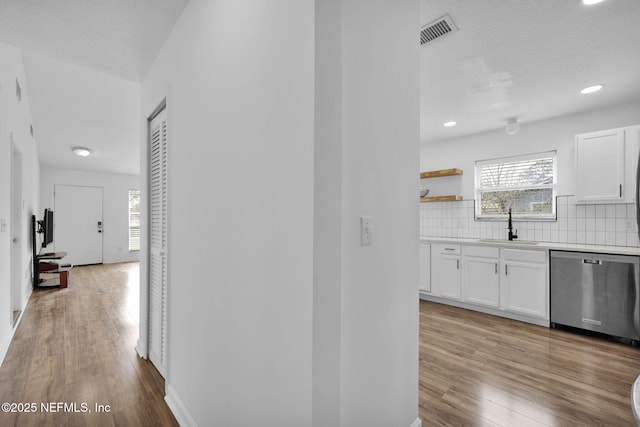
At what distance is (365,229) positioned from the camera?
1114mm

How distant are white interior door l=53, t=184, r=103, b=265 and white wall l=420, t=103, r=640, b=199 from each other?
8.22 m

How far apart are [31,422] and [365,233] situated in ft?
7.48

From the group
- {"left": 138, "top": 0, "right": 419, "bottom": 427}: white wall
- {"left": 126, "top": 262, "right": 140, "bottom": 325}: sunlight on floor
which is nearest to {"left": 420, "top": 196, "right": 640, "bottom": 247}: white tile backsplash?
{"left": 138, "top": 0, "right": 419, "bottom": 427}: white wall

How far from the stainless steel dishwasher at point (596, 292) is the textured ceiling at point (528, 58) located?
5.40ft

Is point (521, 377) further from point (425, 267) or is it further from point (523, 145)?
point (523, 145)

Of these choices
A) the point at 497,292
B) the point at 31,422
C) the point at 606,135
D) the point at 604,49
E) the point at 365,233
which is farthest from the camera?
the point at 497,292

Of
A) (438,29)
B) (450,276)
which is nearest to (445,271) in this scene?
(450,276)

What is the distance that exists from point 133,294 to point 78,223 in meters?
4.47

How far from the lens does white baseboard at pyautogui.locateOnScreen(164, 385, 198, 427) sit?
5.36 ft

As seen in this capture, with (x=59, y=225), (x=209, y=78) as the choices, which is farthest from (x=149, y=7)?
(x=59, y=225)

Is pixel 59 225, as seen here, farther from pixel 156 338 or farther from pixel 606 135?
pixel 606 135

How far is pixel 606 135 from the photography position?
3.10m

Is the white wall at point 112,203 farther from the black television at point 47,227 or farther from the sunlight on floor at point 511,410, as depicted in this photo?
the sunlight on floor at point 511,410

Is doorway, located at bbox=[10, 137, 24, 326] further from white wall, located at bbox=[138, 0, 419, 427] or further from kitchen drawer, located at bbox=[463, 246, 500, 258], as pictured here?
kitchen drawer, located at bbox=[463, 246, 500, 258]
